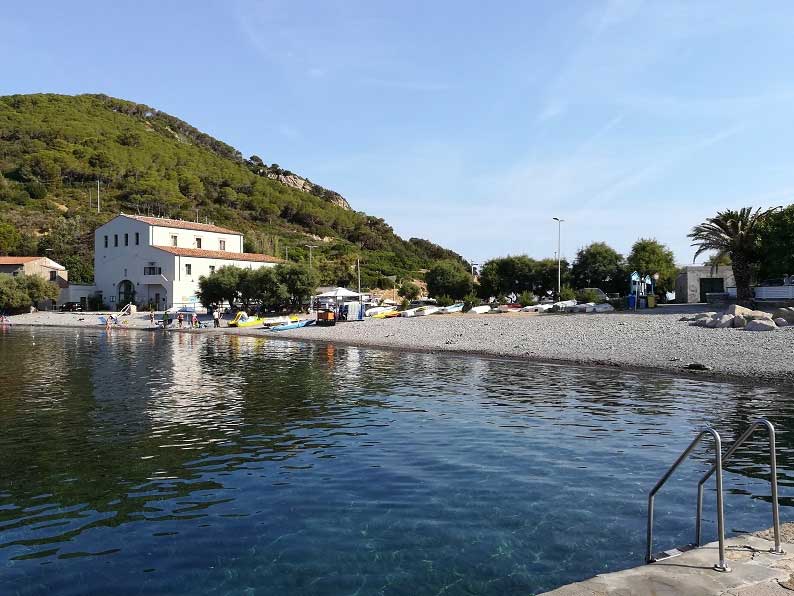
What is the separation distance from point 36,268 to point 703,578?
3162 inches

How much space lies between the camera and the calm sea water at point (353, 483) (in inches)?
295

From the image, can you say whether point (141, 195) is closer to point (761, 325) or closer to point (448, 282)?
point (448, 282)

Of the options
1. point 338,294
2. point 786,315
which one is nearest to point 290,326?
point 338,294

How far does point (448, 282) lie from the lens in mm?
74312

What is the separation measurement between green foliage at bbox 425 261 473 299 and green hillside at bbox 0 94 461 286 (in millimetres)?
16824

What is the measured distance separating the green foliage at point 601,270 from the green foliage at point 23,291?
57.1m

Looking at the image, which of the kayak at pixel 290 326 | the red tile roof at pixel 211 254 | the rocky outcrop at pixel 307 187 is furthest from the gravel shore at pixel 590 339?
the rocky outcrop at pixel 307 187

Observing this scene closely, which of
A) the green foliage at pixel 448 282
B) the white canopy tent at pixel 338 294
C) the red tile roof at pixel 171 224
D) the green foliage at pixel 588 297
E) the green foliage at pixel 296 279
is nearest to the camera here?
the green foliage at pixel 588 297

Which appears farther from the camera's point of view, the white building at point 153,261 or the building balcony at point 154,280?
the white building at point 153,261

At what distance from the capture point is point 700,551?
6.27 meters

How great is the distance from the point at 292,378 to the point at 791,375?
1757 cm

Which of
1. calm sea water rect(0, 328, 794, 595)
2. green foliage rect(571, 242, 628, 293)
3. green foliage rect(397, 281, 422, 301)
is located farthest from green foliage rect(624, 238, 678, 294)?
calm sea water rect(0, 328, 794, 595)

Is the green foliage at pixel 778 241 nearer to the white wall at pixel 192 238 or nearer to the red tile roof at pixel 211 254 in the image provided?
the red tile roof at pixel 211 254

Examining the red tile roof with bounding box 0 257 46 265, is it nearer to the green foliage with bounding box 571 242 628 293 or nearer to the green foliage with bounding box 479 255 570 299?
the green foliage with bounding box 479 255 570 299
